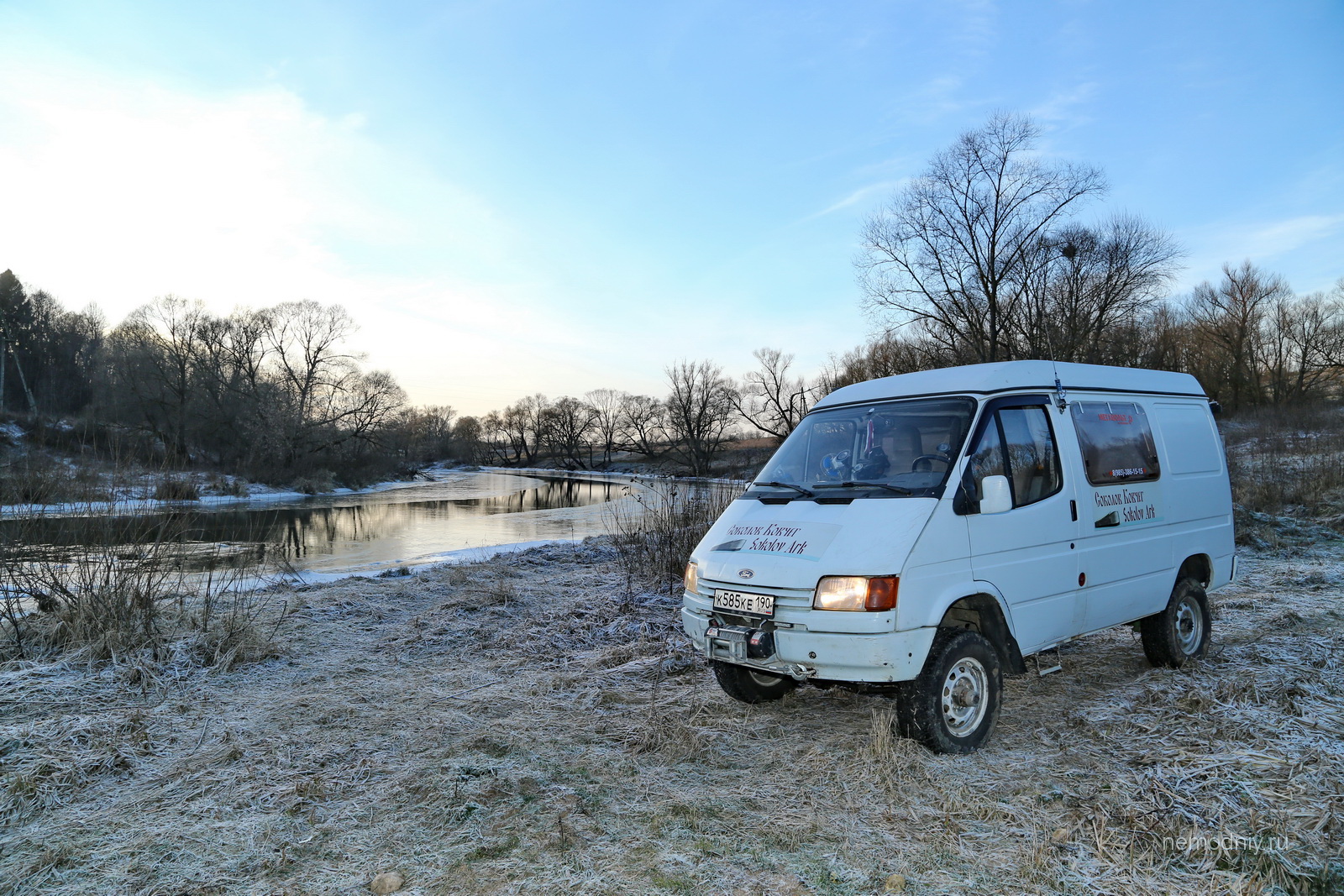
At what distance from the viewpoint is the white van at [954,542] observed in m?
4.12

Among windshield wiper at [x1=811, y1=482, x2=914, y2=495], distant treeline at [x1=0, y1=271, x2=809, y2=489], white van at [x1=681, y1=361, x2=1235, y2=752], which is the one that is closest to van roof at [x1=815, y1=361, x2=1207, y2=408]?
white van at [x1=681, y1=361, x2=1235, y2=752]

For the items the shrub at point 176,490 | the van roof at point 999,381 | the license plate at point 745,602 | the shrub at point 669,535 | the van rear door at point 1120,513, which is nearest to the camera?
the license plate at point 745,602

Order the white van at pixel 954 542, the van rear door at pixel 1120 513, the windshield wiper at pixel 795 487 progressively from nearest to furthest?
the white van at pixel 954 542 → the windshield wiper at pixel 795 487 → the van rear door at pixel 1120 513

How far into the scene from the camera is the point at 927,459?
4.68 m

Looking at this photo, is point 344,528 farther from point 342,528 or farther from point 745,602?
point 745,602

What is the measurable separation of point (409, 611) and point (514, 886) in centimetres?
652

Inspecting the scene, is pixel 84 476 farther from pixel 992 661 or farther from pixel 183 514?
Answer: pixel 992 661

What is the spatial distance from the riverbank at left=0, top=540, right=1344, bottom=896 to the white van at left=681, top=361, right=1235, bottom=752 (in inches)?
19.9

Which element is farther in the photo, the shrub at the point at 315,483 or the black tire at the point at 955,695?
the shrub at the point at 315,483

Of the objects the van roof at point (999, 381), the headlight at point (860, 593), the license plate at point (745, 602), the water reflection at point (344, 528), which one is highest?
the van roof at point (999, 381)

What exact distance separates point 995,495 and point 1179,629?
3.25 meters

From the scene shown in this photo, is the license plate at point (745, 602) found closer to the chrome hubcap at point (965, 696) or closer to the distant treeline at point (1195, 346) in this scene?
the chrome hubcap at point (965, 696)

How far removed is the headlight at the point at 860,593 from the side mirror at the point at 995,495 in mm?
841

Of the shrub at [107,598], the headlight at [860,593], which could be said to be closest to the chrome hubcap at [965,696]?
the headlight at [860,593]
